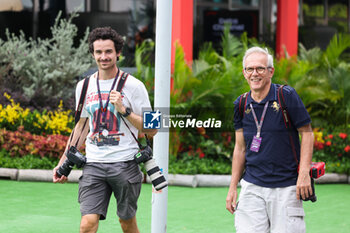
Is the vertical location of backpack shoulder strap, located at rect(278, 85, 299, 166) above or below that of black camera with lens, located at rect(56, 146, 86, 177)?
above

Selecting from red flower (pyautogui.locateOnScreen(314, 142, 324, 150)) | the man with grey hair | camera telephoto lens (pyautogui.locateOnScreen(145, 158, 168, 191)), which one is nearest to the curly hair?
camera telephoto lens (pyautogui.locateOnScreen(145, 158, 168, 191))

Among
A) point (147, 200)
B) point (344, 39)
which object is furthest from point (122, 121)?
point (344, 39)

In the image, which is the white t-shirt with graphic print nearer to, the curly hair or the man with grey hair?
the curly hair

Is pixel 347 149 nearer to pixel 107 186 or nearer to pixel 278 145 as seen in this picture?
pixel 107 186

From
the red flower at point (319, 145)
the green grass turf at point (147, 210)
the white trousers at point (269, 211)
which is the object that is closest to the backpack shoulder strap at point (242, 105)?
the white trousers at point (269, 211)

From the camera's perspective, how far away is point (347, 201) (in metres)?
9.37

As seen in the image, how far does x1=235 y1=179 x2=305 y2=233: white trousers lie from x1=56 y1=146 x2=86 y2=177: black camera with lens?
134cm

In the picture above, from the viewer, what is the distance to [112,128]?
5250mm

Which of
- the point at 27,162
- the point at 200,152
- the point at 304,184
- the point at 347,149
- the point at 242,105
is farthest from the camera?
the point at 347,149

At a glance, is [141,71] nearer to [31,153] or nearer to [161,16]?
[31,153]

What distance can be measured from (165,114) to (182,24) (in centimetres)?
800

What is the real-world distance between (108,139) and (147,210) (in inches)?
133

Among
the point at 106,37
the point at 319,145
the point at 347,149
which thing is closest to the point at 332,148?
the point at 319,145

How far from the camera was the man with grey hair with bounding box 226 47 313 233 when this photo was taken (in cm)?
455
